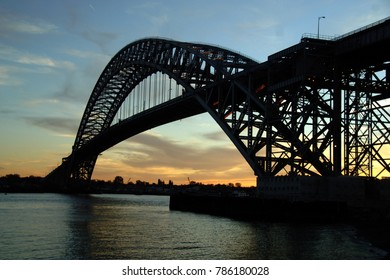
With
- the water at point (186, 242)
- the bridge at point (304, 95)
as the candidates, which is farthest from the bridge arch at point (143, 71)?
the water at point (186, 242)

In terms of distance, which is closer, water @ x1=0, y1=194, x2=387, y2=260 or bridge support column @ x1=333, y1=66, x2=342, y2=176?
water @ x1=0, y1=194, x2=387, y2=260

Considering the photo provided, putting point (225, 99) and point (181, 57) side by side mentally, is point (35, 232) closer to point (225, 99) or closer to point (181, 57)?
point (225, 99)

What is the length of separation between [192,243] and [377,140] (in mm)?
20747

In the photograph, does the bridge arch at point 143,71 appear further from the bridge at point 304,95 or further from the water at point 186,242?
the water at point 186,242

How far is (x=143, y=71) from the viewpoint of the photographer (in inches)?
3676

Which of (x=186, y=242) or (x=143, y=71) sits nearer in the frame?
(x=186, y=242)

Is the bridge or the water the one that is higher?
the bridge

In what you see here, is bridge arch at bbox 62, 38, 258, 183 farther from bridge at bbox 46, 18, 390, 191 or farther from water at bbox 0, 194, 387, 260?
water at bbox 0, 194, 387, 260

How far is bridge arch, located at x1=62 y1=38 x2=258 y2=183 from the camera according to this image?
203 ft

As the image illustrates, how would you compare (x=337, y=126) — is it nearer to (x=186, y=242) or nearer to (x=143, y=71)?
(x=186, y=242)

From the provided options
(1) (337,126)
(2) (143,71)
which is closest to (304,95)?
(1) (337,126)

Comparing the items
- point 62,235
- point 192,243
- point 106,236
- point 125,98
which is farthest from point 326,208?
point 125,98

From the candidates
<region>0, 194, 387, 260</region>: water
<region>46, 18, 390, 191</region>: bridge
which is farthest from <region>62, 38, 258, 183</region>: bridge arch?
<region>0, 194, 387, 260</region>: water

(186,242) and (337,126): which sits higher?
(337,126)
